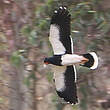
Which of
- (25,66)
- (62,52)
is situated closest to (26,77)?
(25,66)

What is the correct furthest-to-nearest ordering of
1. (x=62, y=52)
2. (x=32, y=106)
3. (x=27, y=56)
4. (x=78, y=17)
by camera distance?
(x=32, y=106), (x=27, y=56), (x=78, y=17), (x=62, y=52)

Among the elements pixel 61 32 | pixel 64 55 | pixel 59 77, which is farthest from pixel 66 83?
pixel 61 32

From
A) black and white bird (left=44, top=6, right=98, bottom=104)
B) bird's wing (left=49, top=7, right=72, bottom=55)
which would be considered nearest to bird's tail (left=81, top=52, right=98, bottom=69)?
black and white bird (left=44, top=6, right=98, bottom=104)

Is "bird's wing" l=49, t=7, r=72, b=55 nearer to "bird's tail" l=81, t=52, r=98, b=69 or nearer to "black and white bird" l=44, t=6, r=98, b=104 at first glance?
"black and white bird" l=44, t=6, r=98, b=104

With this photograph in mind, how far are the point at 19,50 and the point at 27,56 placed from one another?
0.33ft

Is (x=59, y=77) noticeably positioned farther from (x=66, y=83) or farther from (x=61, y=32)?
(x=61, y=32)

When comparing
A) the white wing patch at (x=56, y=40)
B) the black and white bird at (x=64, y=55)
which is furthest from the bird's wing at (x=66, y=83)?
the white wing patch at (x=56, y=40)

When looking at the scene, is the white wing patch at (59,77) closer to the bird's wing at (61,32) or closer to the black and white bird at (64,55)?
the black and white bird at (64,55)

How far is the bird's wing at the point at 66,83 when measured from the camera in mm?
3100

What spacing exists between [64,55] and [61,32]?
0.51ft

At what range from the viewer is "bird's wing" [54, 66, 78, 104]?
3.10 m

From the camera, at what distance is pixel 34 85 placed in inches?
161

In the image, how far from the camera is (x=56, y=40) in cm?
310

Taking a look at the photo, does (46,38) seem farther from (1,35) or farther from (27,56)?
(1,35)
